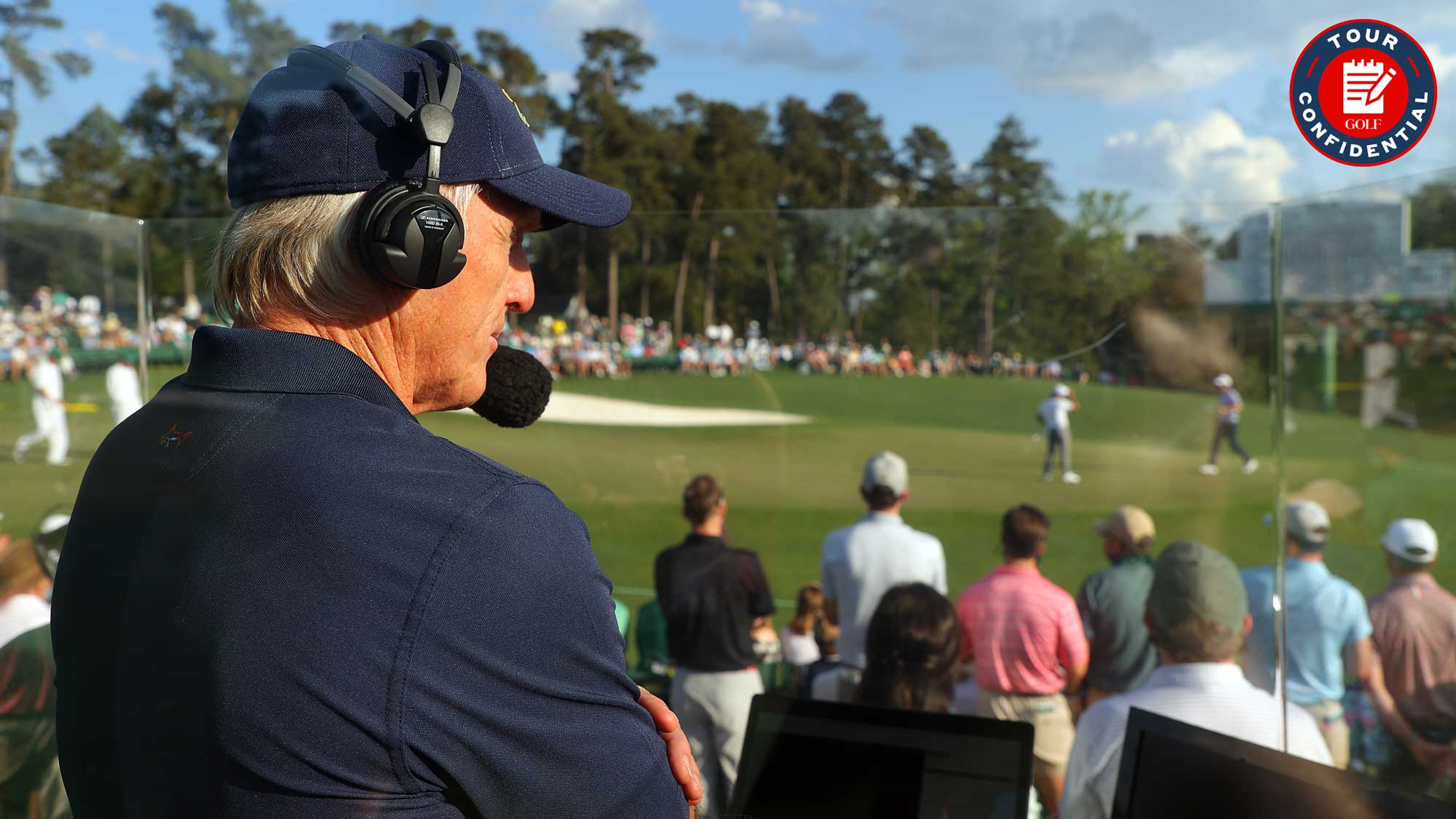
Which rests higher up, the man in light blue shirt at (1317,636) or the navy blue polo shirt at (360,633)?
the navy blue polo shirt at (360,633)

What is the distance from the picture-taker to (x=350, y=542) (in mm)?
681

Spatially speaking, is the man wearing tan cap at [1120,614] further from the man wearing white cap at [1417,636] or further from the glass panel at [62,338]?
the glass panel at [62,338]

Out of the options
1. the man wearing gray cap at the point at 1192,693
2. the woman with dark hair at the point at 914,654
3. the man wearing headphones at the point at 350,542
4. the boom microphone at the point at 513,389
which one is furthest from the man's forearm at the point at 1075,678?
the man wearing headphones at the point at 350,542

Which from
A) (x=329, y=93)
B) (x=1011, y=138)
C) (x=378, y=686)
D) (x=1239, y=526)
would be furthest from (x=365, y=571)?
(x=1239, y=526)

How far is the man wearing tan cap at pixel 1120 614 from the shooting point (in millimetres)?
3146

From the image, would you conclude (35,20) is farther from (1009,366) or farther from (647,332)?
(1009,366)

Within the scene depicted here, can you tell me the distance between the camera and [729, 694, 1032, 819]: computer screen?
148cm

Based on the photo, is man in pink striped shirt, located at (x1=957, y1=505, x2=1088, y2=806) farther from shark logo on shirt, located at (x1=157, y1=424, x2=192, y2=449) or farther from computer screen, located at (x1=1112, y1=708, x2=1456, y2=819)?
shark logo on shirt, located at (x1=157, y1=424, x2=192, y2=449)

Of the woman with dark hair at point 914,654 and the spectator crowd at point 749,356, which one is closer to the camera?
the woman with dark hair at point 914,654

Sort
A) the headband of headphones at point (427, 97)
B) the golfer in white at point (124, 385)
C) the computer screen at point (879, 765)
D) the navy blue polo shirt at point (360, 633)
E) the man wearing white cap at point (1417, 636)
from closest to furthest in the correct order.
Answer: the navy blue polo shirt at point (360, 633) → the headband of headphones at point (427, 97) → the computer screen at point (879, 765) → the man wearing white cap at point (1417, 636) → the golfer in white at point (124, 385)

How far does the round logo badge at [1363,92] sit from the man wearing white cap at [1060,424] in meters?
2.21

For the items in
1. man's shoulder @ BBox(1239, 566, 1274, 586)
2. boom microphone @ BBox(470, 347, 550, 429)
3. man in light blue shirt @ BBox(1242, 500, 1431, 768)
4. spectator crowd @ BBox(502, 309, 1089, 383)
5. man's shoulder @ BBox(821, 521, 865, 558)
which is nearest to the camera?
boom microphone @ BBox(470, 347, 550, 429)

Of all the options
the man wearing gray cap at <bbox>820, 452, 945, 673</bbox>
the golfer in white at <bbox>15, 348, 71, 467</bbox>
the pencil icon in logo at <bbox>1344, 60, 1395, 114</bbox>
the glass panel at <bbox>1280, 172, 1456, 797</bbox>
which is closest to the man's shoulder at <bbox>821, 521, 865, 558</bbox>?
the man wearing gray cap at <bbox>820, 452, 945, 673</bbox>

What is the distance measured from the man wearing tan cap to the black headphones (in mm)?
2772
